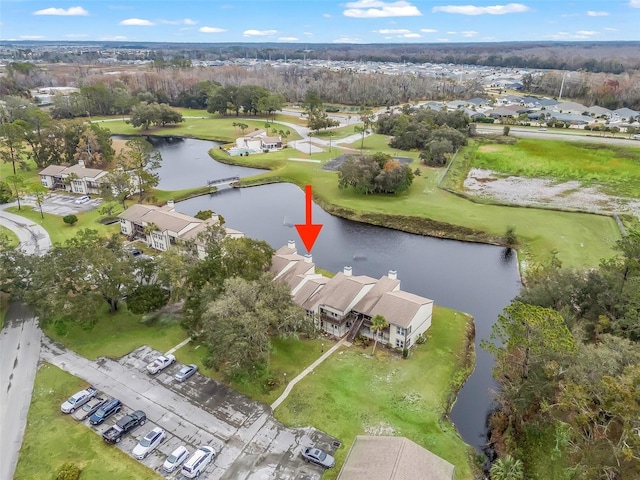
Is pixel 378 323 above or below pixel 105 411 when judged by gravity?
above

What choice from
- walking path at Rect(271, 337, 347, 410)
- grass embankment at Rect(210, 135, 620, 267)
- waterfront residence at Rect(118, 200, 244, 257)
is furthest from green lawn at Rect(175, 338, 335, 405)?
grass embankment at Rect(210, 135, 620, 267)

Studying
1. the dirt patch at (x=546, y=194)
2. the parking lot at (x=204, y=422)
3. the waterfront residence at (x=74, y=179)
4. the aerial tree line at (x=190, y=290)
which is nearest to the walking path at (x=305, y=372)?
the parking lot at (x=204, y=422)

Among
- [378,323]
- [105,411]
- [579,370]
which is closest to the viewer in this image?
[579,370]

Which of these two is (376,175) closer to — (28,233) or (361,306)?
(361,306)

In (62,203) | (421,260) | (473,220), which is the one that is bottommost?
(421,260)

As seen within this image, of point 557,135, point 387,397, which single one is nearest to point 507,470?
point 387,397

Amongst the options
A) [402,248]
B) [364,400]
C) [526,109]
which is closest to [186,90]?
[526,109]

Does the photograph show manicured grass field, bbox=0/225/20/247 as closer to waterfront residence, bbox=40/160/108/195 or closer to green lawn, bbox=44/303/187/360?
waterfront residence, bbox=40/160/108/195
